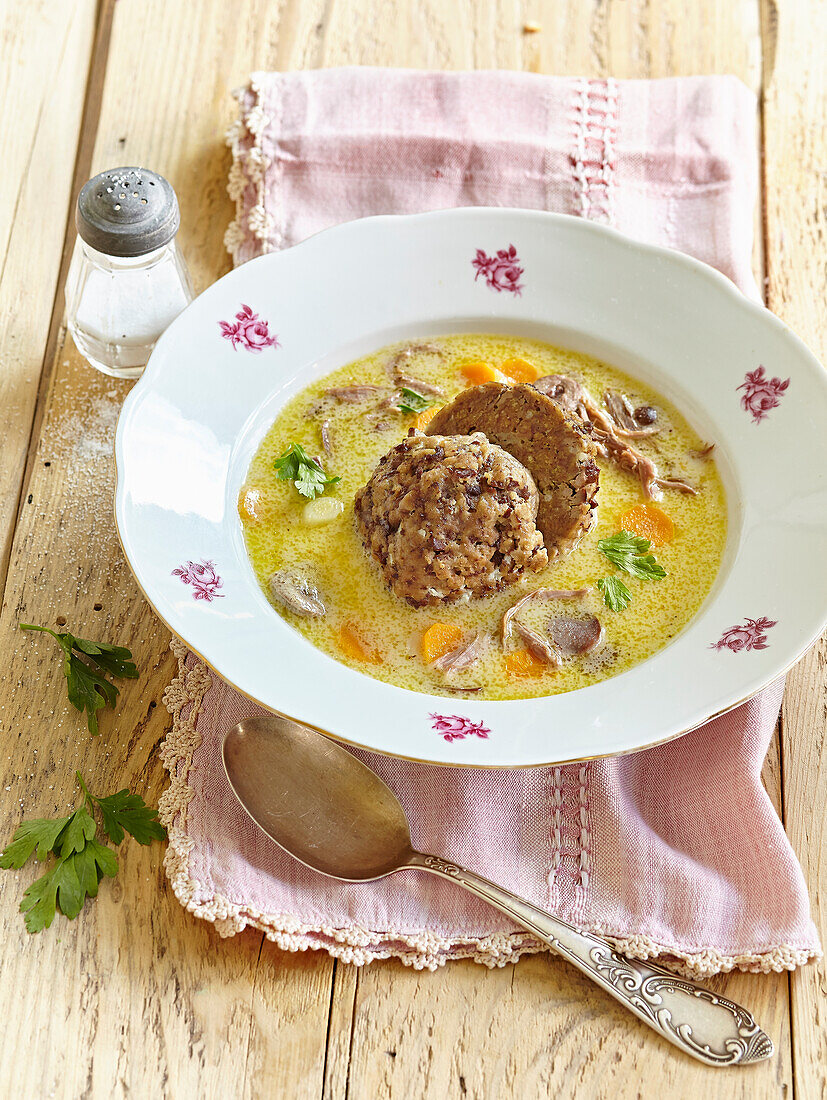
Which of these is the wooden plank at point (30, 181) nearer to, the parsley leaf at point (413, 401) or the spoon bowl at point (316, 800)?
the spoon bowl at point (316, 800)

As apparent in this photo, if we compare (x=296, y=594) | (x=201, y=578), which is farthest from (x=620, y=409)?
(x=201, y=578)

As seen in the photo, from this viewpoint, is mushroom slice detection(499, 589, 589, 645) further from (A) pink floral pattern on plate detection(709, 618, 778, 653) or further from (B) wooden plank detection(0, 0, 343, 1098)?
(B) wooden plank detection(0, 0, 343, 1098)

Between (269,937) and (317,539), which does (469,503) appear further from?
(269,937)

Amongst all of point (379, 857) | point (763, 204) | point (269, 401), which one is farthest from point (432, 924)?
point (763, 204)

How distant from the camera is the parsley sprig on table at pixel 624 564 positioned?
13.9 ft

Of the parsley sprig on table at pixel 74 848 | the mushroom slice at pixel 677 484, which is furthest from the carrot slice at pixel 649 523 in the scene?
the parsley sprig on table at pixel 74 848

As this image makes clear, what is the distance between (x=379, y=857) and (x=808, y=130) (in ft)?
14.9

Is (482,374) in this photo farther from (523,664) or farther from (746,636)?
(746,636)

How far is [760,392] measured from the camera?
454 centimetres

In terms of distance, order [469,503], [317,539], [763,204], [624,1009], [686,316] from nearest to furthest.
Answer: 1. [624,1009]
2. [469,503]
3. [317,539]
4. [686,316]
5. [763,204]

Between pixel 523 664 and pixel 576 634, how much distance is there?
23 cm

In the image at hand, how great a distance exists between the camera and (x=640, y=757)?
13.3 feet

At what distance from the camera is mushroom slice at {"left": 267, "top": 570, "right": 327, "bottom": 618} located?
4203mm

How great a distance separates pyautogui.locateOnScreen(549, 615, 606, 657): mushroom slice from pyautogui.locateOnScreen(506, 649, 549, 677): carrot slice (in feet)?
0.33
